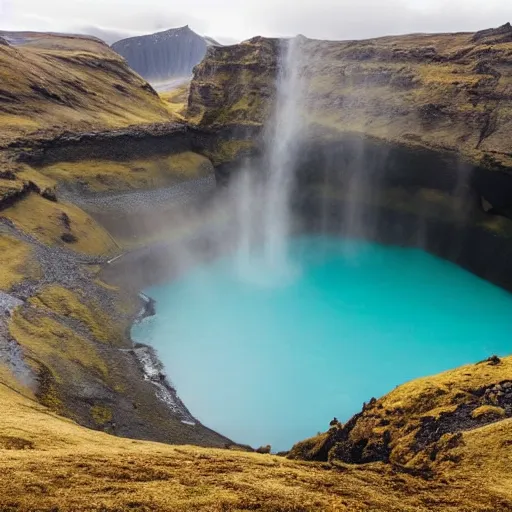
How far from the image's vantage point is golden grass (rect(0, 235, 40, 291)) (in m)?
40.9

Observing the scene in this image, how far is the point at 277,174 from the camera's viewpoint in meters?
84.6

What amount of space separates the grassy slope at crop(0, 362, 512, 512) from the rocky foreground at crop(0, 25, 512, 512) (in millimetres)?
84

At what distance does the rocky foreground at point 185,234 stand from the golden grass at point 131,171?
314 mm

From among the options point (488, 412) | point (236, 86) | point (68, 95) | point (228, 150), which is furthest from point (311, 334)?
point (68, 95)

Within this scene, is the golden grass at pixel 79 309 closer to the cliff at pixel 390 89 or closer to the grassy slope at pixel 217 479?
the grassy slope at pixel 217 479

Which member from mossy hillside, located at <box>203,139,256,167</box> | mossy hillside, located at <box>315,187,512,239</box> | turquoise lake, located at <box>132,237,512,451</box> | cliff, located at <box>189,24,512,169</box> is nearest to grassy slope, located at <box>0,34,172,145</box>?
mossy hillside, located at <box>203,139,256,167</box>

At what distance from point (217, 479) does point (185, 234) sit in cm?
5336

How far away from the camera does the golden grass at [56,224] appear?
167 ft

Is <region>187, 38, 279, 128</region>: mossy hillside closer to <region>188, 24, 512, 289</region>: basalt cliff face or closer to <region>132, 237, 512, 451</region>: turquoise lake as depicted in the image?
<region>188, 24, 512, 289</region>: basalt cliff face

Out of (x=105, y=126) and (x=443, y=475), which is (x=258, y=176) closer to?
(x=105, y=126)

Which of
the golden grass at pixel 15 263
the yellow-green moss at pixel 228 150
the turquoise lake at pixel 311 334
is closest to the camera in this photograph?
the turquoise lake at pixel 311 334

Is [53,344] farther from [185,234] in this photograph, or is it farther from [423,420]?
[185,234]

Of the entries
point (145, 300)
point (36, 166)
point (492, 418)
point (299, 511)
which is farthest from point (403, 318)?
point (36, 166)

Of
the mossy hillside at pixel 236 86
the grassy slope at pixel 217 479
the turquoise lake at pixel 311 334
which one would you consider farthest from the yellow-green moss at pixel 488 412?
the mossy hillside at pixel 236 86
